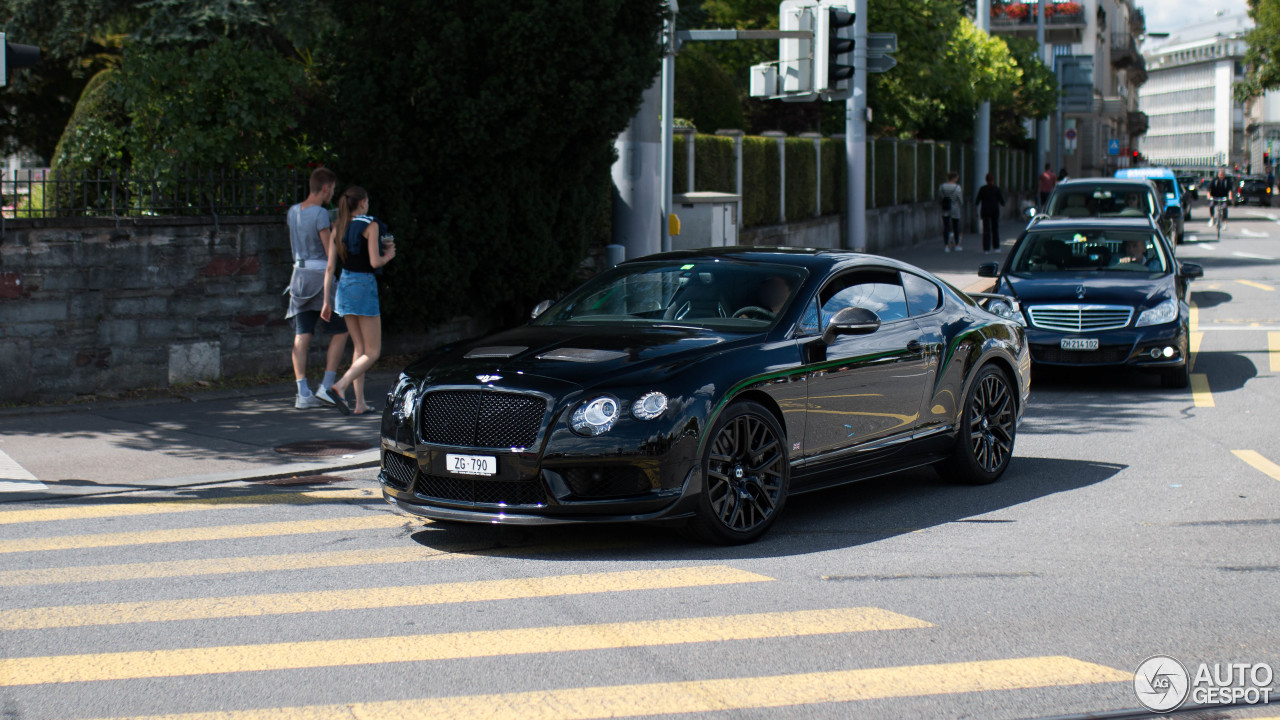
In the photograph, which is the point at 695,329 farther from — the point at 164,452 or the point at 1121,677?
the point at 164,452

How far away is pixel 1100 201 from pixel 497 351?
54.4ft

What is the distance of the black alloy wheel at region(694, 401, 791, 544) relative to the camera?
6.71 meters

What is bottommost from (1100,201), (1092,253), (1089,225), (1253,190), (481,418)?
(481,418)

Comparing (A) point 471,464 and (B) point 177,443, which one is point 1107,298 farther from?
(A) point 471,464

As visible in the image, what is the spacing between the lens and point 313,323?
11.6 meters

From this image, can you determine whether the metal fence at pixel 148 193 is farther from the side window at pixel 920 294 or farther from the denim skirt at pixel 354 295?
the side window at pixel 920 294

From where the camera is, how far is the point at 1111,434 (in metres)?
10.6

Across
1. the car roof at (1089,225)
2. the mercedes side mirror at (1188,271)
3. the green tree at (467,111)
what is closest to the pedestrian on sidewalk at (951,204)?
the car roof at (1089,225)

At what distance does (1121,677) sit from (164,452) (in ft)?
22.0

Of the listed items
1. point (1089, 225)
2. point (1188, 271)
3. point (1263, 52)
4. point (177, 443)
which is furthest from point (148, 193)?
point (1263, 52)

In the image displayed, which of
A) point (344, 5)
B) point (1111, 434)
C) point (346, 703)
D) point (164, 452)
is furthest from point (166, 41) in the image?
point (346, 703)

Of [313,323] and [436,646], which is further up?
[313,323]

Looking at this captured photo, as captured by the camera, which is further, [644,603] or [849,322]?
[849,322]

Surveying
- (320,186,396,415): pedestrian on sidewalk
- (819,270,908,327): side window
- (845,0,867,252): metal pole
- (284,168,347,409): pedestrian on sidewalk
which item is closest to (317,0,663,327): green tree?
(284,168,347,409): pedestrian on sidewalk
